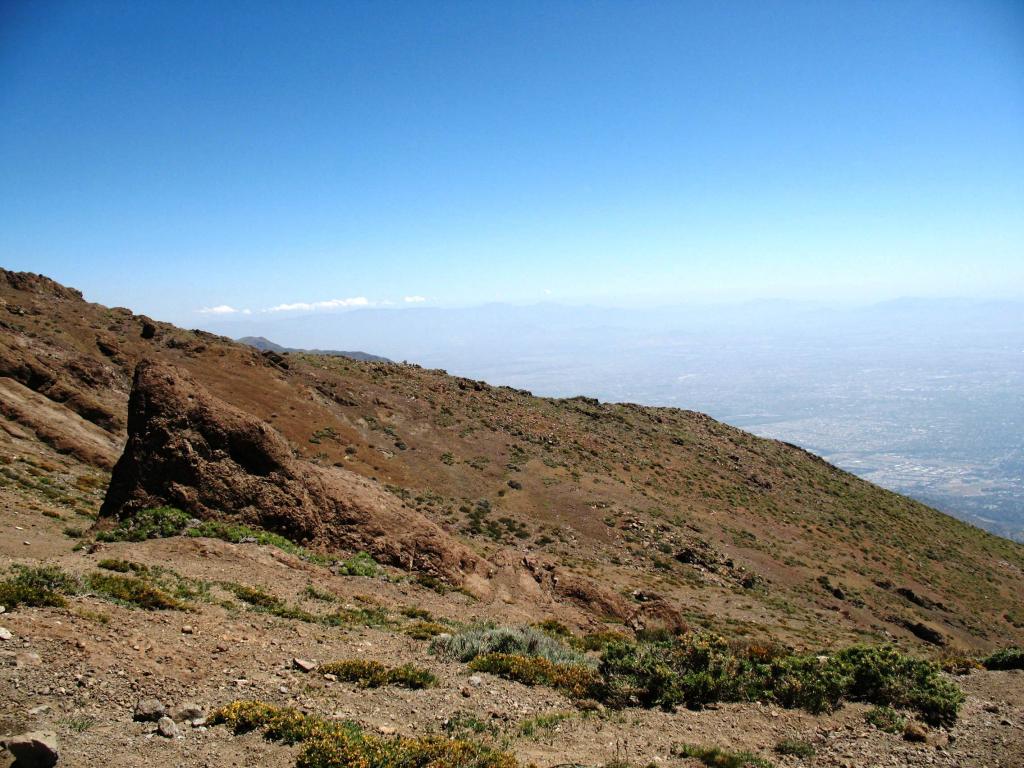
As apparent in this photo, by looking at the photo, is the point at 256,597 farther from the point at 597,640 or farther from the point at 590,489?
the point at 590,489

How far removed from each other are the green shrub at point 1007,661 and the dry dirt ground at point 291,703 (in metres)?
0.81

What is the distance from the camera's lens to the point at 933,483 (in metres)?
194

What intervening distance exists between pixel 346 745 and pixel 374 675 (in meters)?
2.33

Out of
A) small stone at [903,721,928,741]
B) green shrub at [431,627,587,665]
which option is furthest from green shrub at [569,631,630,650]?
small stone at [903,721,928,741]

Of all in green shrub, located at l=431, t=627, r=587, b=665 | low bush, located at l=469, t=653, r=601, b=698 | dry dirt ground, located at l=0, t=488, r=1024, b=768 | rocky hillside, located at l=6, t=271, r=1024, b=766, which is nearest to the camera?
dry dirt ground, located at l=0, t=488, r=1024, b=768

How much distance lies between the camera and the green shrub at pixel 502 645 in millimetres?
9859

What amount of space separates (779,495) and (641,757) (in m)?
41.6

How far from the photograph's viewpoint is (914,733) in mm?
Answer: 7789

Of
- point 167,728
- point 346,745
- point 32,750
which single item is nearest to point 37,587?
point 167,728

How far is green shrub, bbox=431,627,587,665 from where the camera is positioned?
388 inches

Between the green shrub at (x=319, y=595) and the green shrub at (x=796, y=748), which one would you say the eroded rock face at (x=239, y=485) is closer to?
the green shrub at (x=319, y=595)

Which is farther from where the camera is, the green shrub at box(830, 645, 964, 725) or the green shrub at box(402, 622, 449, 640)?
the green shrub at box(402, 622, 449, 640)

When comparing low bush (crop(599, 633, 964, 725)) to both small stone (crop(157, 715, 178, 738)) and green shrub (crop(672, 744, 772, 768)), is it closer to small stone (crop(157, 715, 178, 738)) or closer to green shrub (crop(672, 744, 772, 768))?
green shrub (crop(672, 744, 772, 768))

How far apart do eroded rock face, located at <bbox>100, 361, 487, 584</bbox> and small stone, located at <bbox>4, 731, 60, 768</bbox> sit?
32.6 feet
